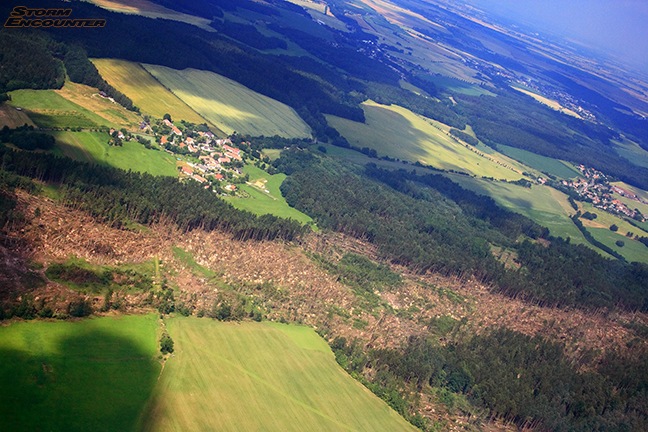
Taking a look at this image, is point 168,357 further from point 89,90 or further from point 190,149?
point 89,90

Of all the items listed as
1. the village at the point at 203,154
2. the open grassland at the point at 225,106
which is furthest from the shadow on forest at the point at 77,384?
the open grassland at the point at 225,106

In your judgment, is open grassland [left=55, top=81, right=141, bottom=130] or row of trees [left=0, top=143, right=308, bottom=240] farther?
open grassland [left=55, top=81, right=141, bottom=130]

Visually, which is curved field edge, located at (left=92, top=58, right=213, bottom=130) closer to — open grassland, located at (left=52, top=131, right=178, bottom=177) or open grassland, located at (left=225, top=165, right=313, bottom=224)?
open grassland, located at (left=52, top=131, right=178, bottom=177)

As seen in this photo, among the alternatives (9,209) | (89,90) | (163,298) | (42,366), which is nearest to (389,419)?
(163,298)

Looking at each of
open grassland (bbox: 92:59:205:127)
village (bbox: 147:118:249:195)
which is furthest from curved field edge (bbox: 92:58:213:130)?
village (bbox: 147:118:249:195)

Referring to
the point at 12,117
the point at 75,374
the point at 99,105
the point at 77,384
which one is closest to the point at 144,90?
the point at 99,105
